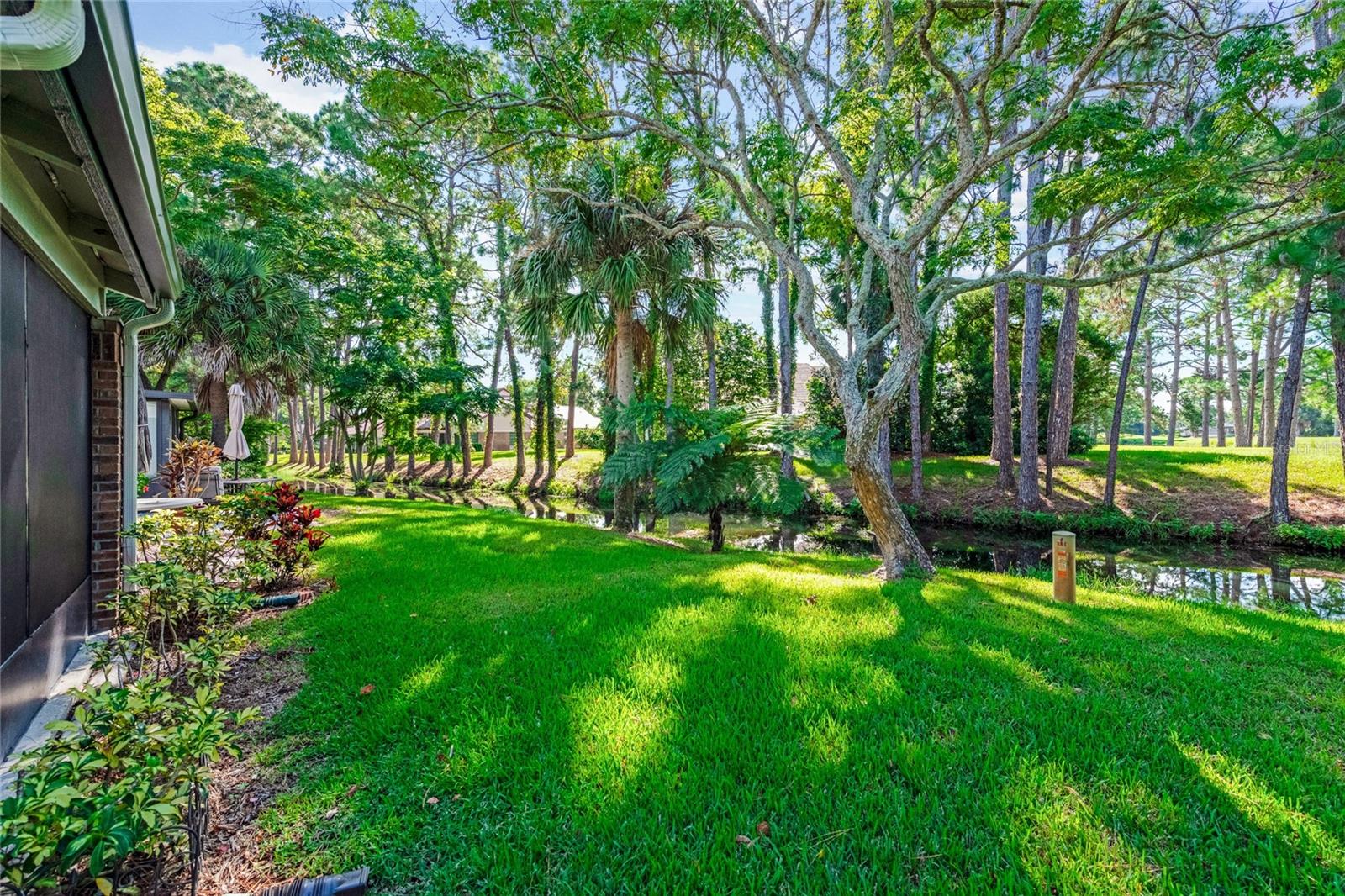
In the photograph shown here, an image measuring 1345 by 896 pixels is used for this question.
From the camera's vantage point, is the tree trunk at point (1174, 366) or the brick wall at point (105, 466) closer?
the brick wall at point (105, 466)

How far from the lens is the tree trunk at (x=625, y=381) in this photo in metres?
9.34

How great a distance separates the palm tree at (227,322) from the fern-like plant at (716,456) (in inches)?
367

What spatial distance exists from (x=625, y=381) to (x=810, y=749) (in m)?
7.76

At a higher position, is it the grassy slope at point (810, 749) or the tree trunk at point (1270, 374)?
the tree trunk at point (1270, 374)

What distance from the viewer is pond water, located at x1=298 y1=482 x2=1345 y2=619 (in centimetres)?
684

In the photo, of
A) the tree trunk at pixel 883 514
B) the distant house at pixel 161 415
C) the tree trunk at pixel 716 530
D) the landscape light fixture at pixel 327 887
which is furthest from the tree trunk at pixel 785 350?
the landscape light fixture at pixel 327 887

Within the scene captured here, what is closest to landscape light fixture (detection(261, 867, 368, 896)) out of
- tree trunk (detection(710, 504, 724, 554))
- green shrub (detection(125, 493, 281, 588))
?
green shrub (detection(125, 493, 281, 588))

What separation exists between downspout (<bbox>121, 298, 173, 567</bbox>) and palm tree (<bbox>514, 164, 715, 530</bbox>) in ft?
18.2

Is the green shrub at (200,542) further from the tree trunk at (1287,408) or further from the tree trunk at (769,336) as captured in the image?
the tree trunk at (1287,408)

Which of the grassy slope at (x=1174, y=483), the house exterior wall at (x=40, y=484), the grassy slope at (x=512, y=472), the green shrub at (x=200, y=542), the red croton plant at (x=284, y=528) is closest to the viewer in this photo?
the house exterior wall at (x=40, y=484)

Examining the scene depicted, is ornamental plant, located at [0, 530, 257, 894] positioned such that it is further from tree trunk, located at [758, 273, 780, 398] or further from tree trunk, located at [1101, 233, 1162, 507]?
tree trunk, located at [758, 273, 780, 398]

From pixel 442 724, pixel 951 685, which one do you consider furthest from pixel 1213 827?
pixel 442 724

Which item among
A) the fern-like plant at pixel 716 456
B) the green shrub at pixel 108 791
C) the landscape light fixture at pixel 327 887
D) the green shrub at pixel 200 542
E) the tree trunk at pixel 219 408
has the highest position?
the tree trunk at pixel 219 408

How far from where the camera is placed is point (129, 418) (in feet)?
13.2
